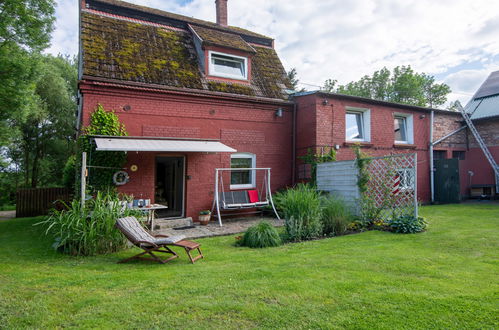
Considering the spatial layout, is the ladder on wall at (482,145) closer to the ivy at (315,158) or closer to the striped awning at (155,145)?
the ivy at (315,158)

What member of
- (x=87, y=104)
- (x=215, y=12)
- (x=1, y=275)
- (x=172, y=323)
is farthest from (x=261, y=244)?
(x=215, y=12)

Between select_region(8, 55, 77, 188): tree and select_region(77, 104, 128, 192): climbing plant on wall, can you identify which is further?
select_region(8, 55, 77, 188): tree

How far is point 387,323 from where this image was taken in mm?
3180

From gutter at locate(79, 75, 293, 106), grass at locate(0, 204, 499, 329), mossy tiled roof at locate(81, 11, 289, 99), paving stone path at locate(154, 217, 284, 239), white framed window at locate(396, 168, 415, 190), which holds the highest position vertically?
mossy tiled roof at locate(81, 11, 289, 99)

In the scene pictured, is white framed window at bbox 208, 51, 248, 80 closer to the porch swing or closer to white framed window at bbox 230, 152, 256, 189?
white framed window at bbox 230, 152, 256, 189

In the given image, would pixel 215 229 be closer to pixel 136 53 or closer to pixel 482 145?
pixel 136 53

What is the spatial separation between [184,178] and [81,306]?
25.4 ft

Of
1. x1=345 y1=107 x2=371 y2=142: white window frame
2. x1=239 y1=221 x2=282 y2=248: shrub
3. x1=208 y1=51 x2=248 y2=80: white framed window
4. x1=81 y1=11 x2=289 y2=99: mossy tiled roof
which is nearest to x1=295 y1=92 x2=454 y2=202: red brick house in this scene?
x1=345 y1=107 x2=371 y2=142: white window frame

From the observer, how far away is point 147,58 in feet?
37.7

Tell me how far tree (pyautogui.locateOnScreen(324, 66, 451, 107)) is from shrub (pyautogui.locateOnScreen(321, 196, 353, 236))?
37.5m

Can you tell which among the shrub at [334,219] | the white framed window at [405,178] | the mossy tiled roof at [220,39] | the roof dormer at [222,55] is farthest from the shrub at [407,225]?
the mossy tiled roof at [220,39]

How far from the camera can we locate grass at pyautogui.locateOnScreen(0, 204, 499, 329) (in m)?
3.34

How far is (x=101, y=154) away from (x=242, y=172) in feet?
17.3

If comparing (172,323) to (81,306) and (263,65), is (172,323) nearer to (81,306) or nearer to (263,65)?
(81,306)
